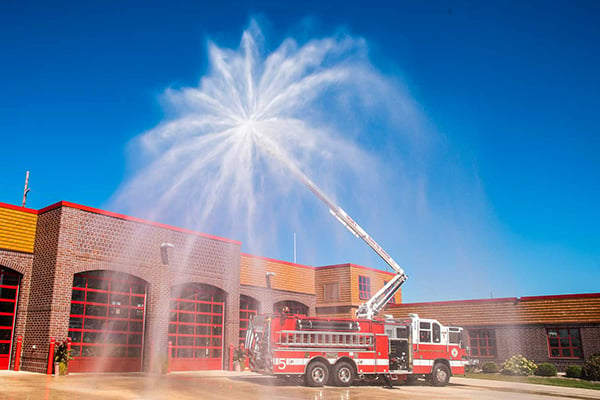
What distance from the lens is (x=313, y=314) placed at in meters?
40.6

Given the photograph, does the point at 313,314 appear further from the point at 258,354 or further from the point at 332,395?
the point at 332,395

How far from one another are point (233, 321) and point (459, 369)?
13.5 metres

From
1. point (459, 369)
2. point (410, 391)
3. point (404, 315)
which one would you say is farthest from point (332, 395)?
point (404, 315)

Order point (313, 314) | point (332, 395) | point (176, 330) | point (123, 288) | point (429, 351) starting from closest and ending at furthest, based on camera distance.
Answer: point (332, 395)
point (429, 351)
point (123, 288)
point (176, 330)
point (313, 314)

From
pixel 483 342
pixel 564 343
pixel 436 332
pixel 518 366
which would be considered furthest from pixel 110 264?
pixel 564 343

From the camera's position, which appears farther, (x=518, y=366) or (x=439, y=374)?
(x=518, y=366)

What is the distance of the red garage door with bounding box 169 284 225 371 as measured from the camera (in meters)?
29.3

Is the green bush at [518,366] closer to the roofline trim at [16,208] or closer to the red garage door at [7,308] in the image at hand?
the red garage door at [7,308]

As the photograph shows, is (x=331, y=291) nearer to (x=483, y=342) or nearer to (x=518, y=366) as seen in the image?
(x=483, y=342)

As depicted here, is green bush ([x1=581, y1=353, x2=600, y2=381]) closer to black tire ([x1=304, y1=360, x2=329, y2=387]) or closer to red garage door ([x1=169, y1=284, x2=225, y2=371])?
black tire ([x1=304, y1=360, x2=329, y2=387])

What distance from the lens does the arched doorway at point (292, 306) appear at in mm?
37784

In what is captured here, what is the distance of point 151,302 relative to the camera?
27812 mm

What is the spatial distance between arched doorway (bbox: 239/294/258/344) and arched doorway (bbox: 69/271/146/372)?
8.03m

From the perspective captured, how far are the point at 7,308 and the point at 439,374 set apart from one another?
64.9ft
